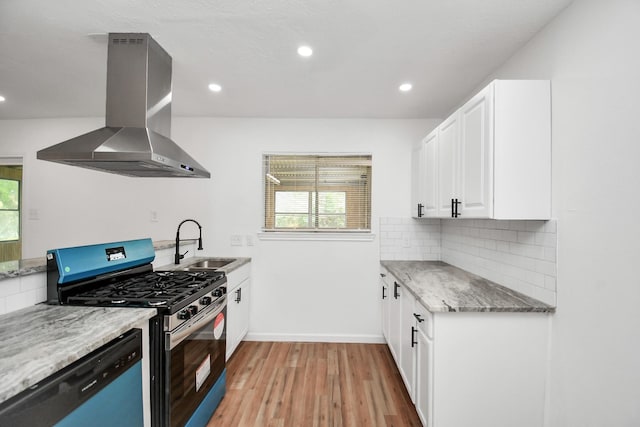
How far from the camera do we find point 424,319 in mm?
1770

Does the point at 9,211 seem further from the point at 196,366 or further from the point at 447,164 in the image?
the point at 447,164

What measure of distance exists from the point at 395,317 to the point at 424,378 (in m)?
0.80

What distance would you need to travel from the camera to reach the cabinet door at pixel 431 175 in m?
2.54

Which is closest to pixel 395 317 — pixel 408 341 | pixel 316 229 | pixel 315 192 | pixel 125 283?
pixel 408 341

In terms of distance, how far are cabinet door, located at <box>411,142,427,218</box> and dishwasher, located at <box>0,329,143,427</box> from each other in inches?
100

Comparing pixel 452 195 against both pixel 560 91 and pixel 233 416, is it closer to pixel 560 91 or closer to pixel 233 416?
pixel 560 91

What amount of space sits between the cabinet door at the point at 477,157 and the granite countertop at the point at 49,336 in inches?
77.3

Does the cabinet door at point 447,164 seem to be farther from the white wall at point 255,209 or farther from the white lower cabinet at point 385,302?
the white lower cabinet at point 385,302

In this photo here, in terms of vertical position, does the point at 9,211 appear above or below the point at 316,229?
above

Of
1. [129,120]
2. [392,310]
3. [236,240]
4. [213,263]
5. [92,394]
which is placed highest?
[129,120]

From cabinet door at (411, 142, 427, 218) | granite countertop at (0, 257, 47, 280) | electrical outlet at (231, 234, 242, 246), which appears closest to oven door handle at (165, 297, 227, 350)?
granite countertop at (0, 257, 47, 280)

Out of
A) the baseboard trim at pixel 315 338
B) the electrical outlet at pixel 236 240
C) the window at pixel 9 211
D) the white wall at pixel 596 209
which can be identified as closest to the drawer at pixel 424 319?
the white wall at pixel 596 209

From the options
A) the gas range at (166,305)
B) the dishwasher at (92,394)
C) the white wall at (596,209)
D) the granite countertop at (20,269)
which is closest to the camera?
the dishwasher at (92,394)

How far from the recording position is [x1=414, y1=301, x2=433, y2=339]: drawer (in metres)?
1.66
